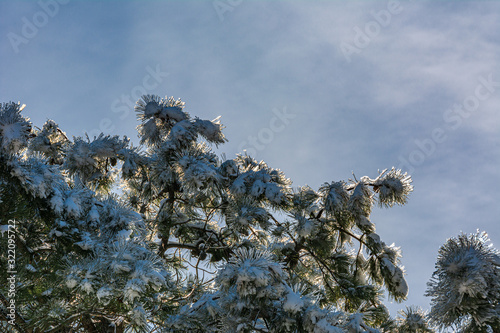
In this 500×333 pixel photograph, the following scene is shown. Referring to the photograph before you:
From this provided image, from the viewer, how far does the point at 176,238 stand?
5113 millimetres

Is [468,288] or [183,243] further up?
[183,243]

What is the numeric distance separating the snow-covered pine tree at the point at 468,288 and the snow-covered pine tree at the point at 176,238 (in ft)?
1.96

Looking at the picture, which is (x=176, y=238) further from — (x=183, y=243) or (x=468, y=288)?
(x=468, y=288)

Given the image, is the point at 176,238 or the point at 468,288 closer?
the point at 468,288

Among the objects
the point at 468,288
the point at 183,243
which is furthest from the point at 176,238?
the point at 468,288

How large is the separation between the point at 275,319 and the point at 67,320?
4.78 feet

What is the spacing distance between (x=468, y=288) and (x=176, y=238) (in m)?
3.54

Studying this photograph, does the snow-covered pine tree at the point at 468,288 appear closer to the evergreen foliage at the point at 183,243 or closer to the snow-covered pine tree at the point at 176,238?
the evergreen foliage at the point at 183,243

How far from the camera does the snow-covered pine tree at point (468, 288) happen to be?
2127 mm

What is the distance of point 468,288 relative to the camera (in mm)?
2131

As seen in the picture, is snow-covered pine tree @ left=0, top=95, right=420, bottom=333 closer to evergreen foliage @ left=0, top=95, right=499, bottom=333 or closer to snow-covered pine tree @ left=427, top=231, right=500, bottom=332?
evergreen foliage @ left=0, top=95, right=499, bottom=333

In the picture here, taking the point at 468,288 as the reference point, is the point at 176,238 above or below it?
above

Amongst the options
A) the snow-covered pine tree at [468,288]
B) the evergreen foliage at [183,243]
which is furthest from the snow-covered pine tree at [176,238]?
the snow-covered pine tree at [468,288]

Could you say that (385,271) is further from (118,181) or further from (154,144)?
(118,181)
